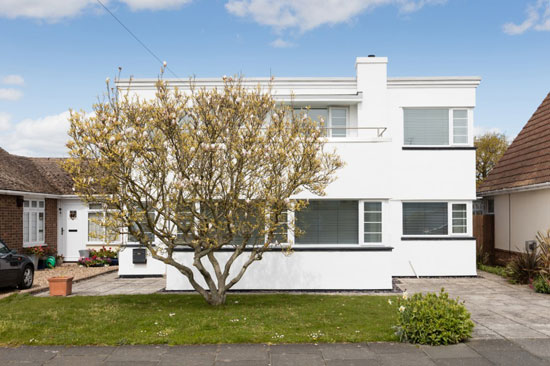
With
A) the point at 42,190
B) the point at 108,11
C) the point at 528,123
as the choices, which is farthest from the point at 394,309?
the point at 42,190

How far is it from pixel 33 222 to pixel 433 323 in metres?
16.3

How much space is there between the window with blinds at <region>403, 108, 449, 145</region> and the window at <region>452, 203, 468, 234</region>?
2.16 metres

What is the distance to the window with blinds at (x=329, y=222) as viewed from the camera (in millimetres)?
12914

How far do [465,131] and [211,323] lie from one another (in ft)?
36.9

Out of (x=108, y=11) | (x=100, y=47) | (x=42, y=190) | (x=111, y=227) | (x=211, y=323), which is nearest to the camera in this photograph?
(x=211, y=323)

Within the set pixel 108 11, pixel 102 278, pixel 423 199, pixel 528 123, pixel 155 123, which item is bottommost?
pixel 102 278

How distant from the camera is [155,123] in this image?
898 centimetres

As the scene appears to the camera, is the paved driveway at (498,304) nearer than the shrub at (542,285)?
Yes

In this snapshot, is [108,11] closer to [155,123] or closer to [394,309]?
[155,123]

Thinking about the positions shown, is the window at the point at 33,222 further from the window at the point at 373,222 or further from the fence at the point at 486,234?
the fence at the point at 486,234

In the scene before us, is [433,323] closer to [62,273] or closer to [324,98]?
[324,98]

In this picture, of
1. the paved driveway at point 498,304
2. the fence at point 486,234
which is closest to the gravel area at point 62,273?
the paved driveway at point 498,304

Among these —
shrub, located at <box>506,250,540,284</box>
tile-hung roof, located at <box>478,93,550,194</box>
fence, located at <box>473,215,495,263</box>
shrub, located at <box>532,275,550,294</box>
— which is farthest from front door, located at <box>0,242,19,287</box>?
fence, located at <box>473,215,495,263</box>

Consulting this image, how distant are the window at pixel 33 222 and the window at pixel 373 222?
42.7ft
